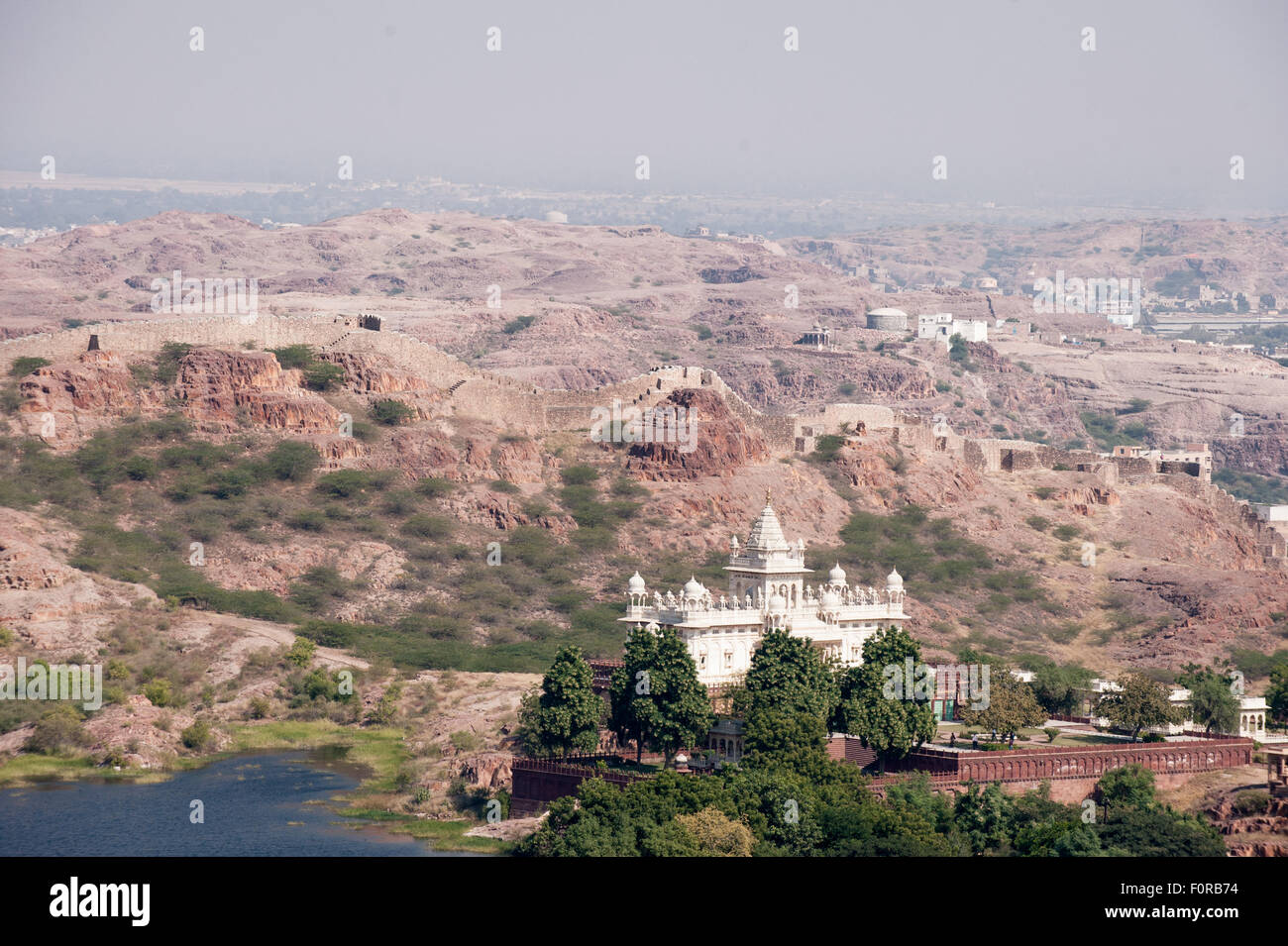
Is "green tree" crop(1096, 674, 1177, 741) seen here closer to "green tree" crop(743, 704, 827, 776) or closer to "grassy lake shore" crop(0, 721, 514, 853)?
"green tree" crop(743, 704, 827, 776)

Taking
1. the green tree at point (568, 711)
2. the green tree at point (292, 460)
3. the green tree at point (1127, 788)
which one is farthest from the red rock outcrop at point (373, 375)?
the green tree at point (1127, 788)

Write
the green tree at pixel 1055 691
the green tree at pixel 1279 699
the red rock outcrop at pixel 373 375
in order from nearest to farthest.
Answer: the green tree at pixel 1055 691, the green tree at pixel 1279 699, the red rock outcrop at pixel 373 375

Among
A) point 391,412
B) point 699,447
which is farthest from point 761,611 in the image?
point 391,412

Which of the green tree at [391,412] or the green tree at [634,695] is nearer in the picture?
the green tree at [634,695]

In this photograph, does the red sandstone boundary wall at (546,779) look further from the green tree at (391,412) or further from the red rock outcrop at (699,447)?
the red rock outcrop at (699,447)

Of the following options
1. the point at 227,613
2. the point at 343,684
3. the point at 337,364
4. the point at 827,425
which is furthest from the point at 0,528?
the point at 827,425
